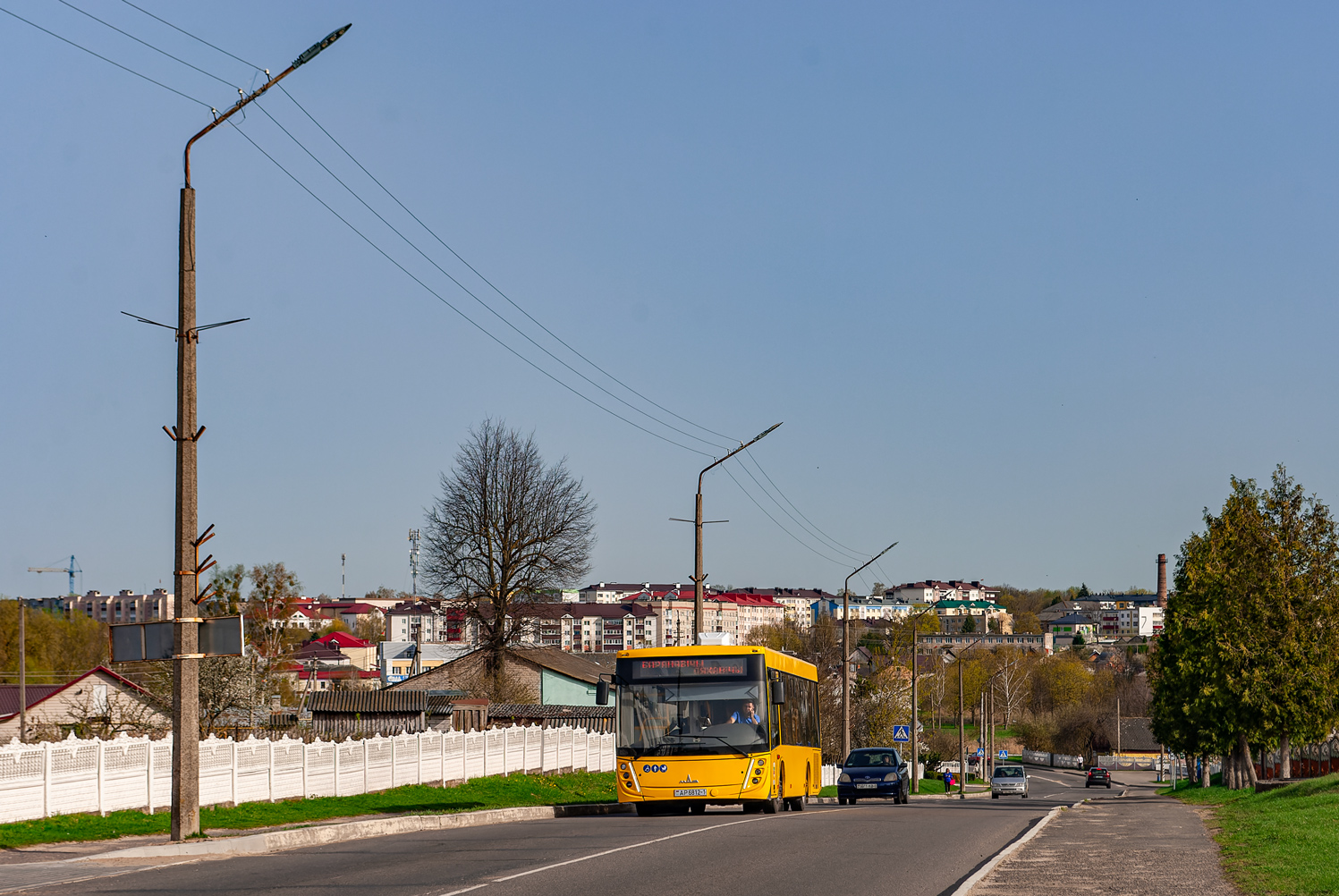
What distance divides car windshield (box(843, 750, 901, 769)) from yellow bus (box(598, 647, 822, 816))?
37.7 ft

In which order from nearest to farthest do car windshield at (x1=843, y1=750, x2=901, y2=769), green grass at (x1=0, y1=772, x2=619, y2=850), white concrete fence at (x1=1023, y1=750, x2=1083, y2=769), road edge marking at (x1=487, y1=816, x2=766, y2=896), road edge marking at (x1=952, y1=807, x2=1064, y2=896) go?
road edge marking at (x1=952, y1=807, x2=1064, y2=896), road edge marking at (x1=487, y1=816, x2=766, y2=896), green grass at (x1=0, y1=772, x2=619, y2=850), car windshield at (x1=843, y1=750, x2=901, y2=769), white concrete fence at (x1=1023, y1=750, x2=1083, y2=769)

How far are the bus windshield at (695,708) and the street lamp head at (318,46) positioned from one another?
1225 centimetres

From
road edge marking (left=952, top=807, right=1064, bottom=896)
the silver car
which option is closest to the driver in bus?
road edge marking (left=952, top=807, right=1064, bottom=896)

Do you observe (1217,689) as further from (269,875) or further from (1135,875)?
(269,875)

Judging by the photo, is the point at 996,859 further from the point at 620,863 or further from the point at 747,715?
the point at 747,715

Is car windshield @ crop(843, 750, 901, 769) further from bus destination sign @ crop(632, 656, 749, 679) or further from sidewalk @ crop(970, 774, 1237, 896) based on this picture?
Result: sidewalk @ crop(970, 774, 1237, 896)

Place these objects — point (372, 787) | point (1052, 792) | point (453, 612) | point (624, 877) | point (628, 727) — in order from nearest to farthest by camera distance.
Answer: point (624, 877)
point (628, 727)
point (372, 787)
point (453, 612)
point (1052, 792)

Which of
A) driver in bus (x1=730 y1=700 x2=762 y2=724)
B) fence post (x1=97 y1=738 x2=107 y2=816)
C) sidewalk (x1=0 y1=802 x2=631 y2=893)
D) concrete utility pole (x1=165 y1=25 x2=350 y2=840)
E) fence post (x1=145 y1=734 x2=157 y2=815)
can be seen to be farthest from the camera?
driver in bus (x1=730 y1=700 x2=762 y2=724)

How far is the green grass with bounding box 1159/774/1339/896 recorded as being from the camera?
13242 millimetres

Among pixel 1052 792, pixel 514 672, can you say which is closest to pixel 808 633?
pixel 1052 792

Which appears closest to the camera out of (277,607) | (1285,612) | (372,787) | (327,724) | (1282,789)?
(372,787)

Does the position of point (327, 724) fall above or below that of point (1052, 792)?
above

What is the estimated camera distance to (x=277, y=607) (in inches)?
2143

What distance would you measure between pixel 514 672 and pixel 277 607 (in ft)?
41.1
